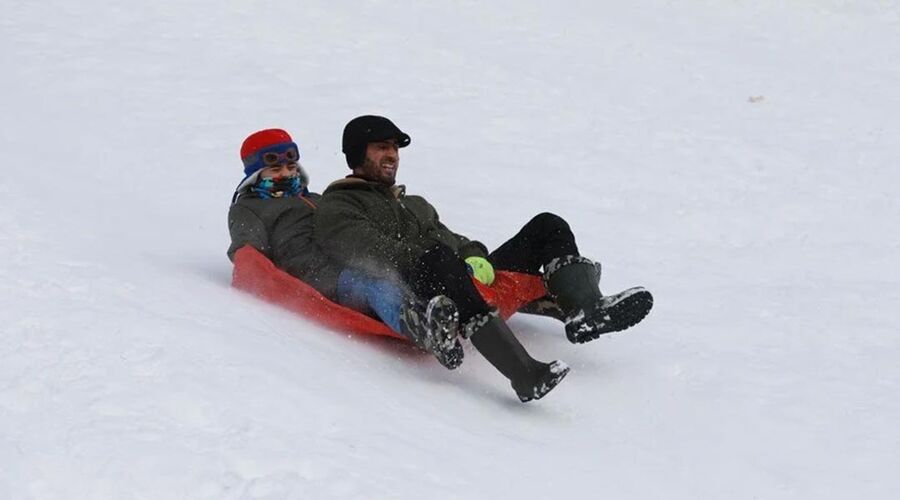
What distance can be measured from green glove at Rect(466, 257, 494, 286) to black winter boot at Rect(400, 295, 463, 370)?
753mm

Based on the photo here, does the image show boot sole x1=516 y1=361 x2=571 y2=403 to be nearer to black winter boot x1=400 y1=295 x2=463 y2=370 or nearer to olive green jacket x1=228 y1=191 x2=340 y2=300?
black winter boot x1=400 y1=295 x2=463 y2=370

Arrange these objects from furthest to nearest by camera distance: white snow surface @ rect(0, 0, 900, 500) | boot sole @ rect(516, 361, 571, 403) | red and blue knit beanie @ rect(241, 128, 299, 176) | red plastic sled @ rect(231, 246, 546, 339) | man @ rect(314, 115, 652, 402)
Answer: red and blue knit beanie @ rect(241, 128, 299, 176) < red plastic sled @ rect(231, 246, 546, 339) < man @ rect(314, 115, 652, 402) < boot sole @ rect(516, 361, 571, 403) < white snow surface @ rect(0, 0, 900, 500)

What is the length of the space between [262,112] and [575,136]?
232 cm

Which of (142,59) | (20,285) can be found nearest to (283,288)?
(20,285)

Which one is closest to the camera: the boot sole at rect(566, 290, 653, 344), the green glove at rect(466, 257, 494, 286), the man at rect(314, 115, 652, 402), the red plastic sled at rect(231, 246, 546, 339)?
the man at rect(314, 115, 652, 402)

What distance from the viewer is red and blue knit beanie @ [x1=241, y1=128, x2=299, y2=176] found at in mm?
5414

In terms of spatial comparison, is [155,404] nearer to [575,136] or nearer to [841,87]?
[575,136]

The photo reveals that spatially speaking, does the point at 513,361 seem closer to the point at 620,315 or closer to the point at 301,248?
the point at 620,315

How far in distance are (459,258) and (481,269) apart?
619 millimetres

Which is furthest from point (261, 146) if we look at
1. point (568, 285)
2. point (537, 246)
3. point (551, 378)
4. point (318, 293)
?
point (551, 378)

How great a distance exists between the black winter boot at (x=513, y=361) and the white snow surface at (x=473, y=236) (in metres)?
0.13

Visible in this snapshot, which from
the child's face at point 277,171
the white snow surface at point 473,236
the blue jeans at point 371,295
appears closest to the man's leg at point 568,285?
the white snow surface at point 473,236

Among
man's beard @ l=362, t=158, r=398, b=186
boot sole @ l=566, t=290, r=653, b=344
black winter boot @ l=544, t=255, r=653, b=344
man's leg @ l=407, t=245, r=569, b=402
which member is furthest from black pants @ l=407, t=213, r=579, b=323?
man's beard @ l=362, t=158, r=398, b=186

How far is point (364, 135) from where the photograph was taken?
5.16 meters
